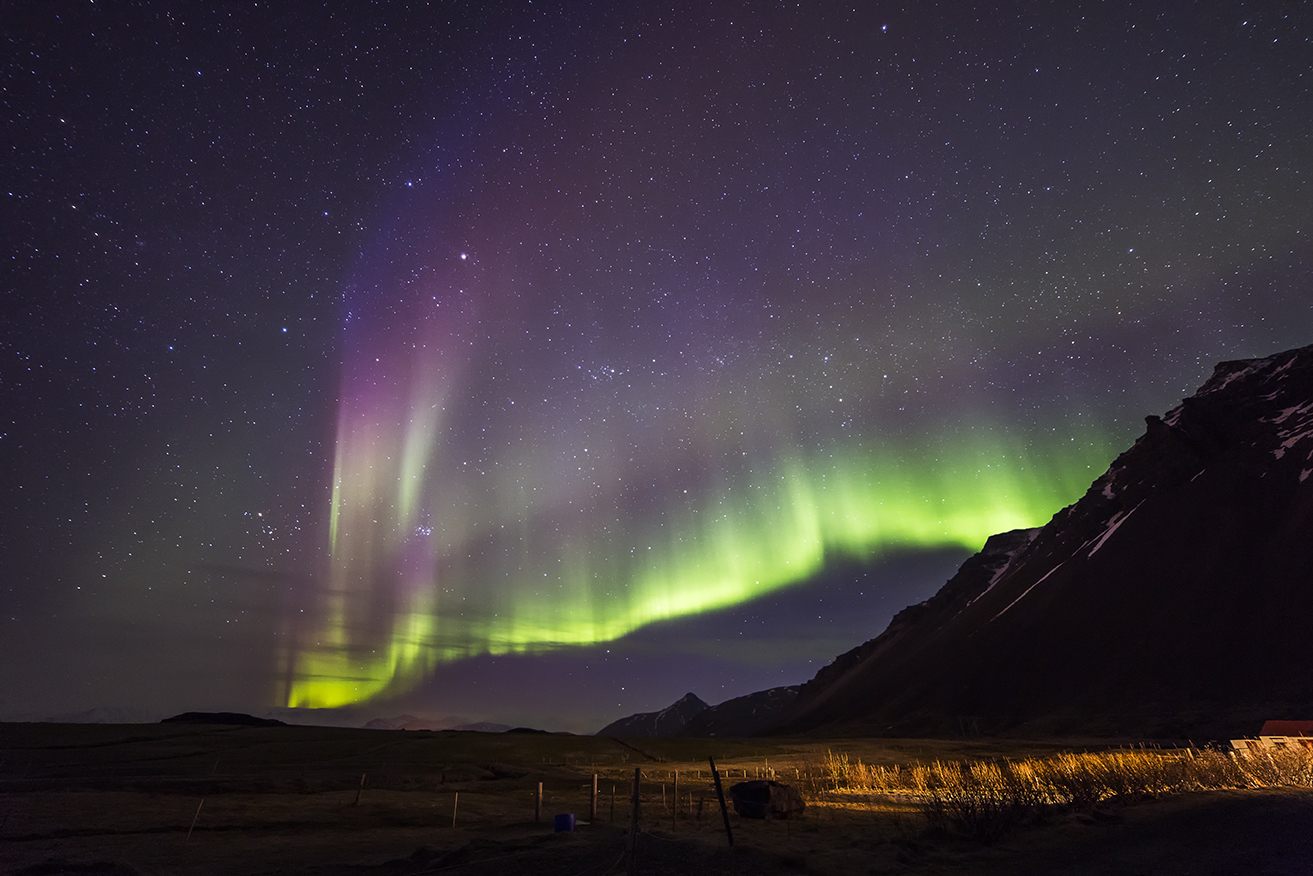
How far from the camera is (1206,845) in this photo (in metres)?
12.7

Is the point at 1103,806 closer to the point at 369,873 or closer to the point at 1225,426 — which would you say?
the point at 369,873

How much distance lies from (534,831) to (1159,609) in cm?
9401

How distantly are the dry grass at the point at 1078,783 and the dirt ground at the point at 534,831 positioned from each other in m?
0.63

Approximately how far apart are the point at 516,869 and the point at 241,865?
27.5 ft

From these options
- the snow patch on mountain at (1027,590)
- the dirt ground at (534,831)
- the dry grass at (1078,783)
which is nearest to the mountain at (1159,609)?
the snow patch on mountain at (1027,590)

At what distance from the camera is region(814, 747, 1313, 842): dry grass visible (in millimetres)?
16328

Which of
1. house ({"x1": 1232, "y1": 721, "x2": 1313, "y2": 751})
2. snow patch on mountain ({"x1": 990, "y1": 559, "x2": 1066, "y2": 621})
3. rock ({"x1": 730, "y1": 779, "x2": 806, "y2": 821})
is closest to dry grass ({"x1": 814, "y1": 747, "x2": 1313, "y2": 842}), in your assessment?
house ({"x1": 1232, "y1": 721, "x2": 1313, "y2": 751})

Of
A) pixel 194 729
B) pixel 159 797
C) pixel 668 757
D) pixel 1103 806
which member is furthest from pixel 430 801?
pixel 194 729

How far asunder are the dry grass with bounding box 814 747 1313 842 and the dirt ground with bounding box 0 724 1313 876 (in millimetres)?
633

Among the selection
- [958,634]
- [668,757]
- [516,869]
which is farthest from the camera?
[958,634]

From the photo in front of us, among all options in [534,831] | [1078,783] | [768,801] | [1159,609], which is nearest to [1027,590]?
[1159,609]

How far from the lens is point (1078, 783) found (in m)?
19.3

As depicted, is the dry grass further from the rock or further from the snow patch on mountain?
the snow patch on mountain

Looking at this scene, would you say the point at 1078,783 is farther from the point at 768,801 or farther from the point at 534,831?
the point at 534,831
